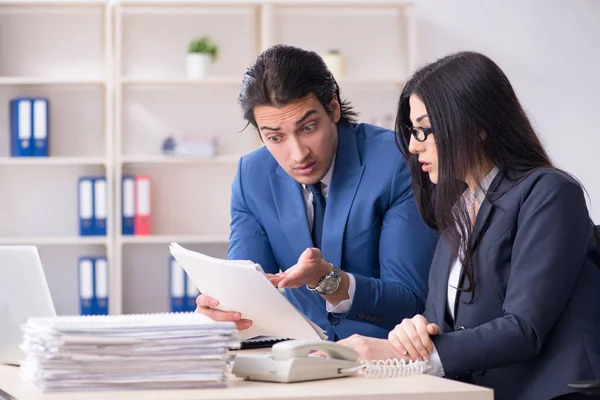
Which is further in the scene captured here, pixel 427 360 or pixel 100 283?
pixel 100 283

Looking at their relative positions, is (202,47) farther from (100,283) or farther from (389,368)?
(389,368)

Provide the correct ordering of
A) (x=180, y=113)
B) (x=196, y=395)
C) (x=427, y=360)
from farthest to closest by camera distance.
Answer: (x=180, y=113) < (x=427, y=360) < (x=196, y=395)

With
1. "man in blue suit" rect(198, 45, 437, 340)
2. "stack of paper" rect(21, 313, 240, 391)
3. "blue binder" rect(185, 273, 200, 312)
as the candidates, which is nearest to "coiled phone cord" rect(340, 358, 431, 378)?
"stack of paper" rect(21, 313, 240, 391)

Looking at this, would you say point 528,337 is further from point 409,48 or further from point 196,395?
point 409,48

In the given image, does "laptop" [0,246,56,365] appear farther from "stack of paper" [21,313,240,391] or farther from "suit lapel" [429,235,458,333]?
"suit lapel" [429,235,458,333]

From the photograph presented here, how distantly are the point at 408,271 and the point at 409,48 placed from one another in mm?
3163

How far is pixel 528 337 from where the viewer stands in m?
1.62

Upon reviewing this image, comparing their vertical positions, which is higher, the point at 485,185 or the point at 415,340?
the point at 485,185

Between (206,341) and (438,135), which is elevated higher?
(438,135)

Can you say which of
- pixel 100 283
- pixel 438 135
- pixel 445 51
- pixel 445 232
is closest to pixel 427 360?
pixel 445 232

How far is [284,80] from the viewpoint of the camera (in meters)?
2.34

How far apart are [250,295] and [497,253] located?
18.8 inches

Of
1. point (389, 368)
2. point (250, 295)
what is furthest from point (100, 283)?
point (389, 368)

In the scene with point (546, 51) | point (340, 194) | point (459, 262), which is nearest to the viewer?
point (459, 262)
